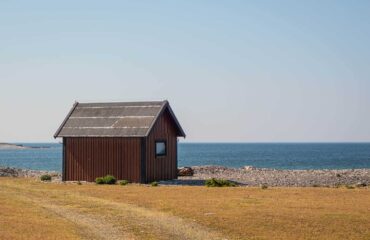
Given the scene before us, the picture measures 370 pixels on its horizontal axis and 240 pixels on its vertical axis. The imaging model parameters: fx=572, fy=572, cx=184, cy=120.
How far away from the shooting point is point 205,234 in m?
18.9

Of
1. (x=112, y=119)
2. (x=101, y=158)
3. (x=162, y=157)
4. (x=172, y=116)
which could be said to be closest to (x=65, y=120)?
(x=112, y=119)

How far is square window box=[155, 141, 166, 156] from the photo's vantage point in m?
43.1

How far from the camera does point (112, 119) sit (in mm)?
43438

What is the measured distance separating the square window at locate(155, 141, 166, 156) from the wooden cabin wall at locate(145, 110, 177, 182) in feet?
1.04

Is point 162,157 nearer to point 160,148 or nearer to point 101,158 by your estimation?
point 160,148

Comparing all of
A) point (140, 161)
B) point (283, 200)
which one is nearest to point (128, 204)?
point (283, 200)

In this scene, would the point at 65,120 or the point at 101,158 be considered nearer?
the point at 101,158

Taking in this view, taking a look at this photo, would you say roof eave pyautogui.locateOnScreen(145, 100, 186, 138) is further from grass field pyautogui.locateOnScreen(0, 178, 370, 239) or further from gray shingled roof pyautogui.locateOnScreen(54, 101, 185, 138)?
grass field pyautogui.locateOnScreen(0, 178, 370, 239)

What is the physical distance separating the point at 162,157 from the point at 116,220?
22.2 meters

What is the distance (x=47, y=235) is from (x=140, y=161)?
22472mm

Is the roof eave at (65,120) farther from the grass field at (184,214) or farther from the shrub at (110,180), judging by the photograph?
the grass field at (184,214)

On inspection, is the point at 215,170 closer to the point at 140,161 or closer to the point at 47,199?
the point at 140,161

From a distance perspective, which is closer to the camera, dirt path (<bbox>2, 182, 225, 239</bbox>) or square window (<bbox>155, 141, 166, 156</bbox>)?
dirt path (<bbox>2, 182, 225, 239</bbox>)

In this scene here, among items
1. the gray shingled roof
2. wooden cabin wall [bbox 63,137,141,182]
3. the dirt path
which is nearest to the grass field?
the dirt path
